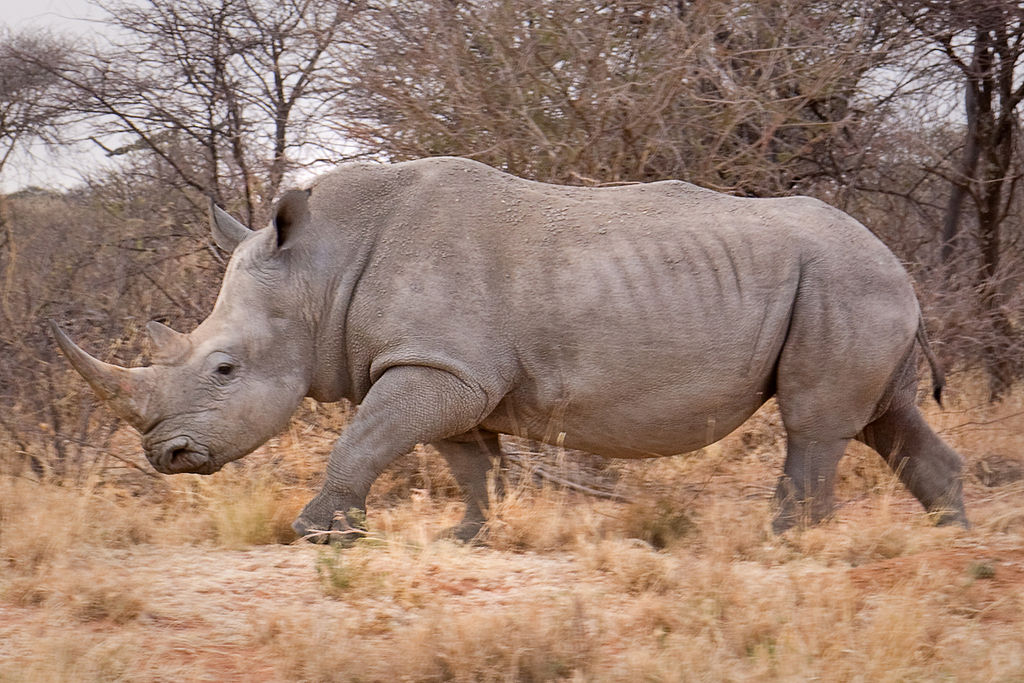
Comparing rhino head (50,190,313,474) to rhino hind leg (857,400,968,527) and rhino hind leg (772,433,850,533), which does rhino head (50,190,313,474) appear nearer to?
rhino hind leg (772,433,850,533)

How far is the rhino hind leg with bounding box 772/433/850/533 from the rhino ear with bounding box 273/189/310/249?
7.64 ft

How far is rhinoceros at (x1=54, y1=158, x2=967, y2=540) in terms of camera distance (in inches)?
211

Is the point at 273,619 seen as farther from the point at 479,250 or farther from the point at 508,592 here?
the point at 479,250

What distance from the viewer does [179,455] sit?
5.39 m

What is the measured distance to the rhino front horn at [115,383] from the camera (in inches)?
207

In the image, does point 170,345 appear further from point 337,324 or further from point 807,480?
point 807,480

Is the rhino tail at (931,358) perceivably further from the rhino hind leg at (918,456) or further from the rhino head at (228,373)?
the rhino head at (228,373)

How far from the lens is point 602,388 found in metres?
5.45

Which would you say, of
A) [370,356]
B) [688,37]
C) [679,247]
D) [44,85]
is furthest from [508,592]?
[44,85]

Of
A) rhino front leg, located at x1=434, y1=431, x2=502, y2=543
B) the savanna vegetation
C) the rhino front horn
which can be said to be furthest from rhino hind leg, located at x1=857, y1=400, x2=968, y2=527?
the rhino front horn

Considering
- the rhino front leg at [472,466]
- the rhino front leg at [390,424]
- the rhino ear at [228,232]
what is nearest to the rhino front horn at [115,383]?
the rhino front leg at [390,424]

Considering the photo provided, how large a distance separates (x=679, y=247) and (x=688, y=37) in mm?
2535

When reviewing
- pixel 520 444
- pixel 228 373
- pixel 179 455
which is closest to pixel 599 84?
pixel 520 444

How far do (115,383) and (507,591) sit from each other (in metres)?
1.87
